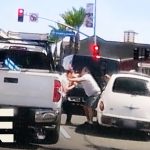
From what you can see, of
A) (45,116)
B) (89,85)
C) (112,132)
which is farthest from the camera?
(89,85)

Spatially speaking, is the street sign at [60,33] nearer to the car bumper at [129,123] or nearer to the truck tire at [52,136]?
the car bumper at [129,123]

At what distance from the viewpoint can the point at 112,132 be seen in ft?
50.4

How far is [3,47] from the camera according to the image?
40.5ft

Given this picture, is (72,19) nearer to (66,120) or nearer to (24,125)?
(66,120)

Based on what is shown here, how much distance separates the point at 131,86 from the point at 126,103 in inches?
27.0

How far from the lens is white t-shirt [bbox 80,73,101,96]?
15.7m

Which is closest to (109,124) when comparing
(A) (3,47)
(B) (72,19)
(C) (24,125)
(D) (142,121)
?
(D) (142,121)

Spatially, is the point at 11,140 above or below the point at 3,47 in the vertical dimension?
below

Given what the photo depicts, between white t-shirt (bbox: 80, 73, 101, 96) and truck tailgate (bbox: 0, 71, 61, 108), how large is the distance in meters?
5.64

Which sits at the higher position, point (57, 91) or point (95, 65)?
point (57, 91)

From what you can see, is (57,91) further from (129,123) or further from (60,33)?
(60,33)

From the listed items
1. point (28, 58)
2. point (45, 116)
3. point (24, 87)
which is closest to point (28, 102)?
point (24, 87)

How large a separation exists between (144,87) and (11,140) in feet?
16.8

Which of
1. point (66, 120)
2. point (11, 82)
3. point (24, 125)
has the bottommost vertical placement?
point (66, 120)
